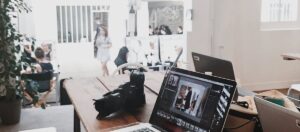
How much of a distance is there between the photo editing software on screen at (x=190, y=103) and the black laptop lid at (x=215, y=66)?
424mm

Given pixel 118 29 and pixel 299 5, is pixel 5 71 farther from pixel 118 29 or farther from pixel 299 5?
pixel 299 5

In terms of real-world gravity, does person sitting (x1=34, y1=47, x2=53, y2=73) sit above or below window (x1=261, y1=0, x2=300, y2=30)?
below

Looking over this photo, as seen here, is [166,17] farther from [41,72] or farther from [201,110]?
[201,110]

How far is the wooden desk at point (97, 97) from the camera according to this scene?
5.57 ft

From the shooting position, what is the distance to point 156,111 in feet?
5.43

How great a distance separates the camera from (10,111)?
3.86 m

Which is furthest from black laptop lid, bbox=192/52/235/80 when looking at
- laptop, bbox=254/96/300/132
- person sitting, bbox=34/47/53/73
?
person sitting, bbox=34/47/53/73

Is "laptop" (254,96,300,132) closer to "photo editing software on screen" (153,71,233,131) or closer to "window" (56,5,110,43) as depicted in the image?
"photo editing software on screen" (153,71,233,131)

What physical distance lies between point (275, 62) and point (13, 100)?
13.2ft

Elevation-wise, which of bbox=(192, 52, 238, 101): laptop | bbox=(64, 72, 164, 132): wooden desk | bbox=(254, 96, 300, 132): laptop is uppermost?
bbox=(192, 52, 238, 101): laptop

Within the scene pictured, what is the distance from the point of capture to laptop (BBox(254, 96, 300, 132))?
1.21m

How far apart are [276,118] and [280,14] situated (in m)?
5.03

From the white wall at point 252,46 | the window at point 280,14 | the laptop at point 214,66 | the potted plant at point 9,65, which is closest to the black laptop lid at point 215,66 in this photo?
the laptop at point 214,66

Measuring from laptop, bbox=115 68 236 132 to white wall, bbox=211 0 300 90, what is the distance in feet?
12.4
